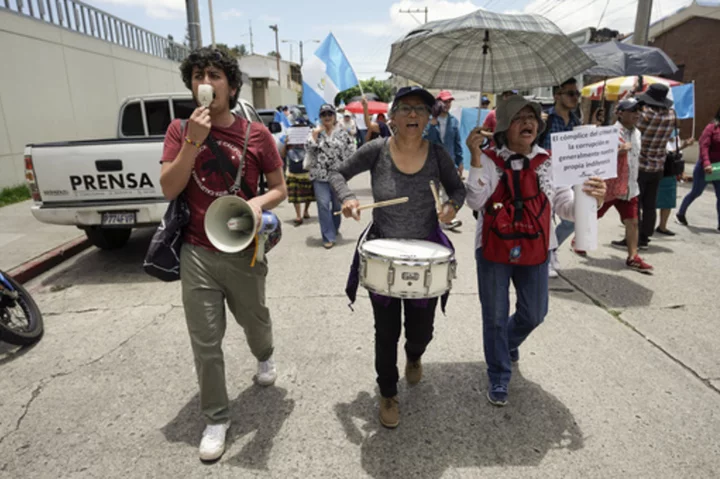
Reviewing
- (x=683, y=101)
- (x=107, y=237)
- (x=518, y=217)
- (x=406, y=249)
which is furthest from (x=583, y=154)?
(x=683, y=101)

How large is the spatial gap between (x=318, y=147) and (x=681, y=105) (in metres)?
7.65

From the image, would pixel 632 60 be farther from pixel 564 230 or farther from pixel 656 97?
pixel 564 230

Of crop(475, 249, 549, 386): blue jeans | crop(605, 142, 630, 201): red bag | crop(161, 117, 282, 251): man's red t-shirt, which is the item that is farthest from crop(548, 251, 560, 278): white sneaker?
crop(161, 117, 282, 251): man's red t-shirt

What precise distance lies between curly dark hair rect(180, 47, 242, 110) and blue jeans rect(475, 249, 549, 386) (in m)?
1.78

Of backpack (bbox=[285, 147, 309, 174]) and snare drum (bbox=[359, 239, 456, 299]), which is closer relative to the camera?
snare drum (bbox=[359, 239, 456, 299])

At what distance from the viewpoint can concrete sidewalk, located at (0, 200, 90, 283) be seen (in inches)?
223

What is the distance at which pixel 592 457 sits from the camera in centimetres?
253

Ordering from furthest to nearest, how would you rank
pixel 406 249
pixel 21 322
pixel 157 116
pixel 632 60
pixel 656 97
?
1. pixel 157 116
2. pixel 632 60
3. pixel 656 97
4. pixel 21 322
5. pixel 406 249

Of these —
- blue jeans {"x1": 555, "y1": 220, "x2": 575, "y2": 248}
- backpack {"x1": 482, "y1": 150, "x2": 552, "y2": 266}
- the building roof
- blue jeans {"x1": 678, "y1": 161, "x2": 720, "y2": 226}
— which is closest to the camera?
backpack {"x1": 482, "y1": 150, "x2": 552, "y2": 266}

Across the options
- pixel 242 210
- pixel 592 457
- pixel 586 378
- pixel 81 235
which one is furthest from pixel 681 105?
pixel 81 235

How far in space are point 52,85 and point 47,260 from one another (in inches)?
295

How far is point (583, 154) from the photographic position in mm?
2705

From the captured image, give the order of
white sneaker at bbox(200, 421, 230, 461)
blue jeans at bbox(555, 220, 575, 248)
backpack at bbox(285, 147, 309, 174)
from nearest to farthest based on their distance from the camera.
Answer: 1. white sneaker at bbox(200, 421, 230, 461)
2. blue jeans at bbox(555, 220, 575, 248)
3. backpack at bbox(285, 147, 309, 174)

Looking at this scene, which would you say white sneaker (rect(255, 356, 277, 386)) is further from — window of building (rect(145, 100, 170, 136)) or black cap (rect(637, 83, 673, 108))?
window of building (rect(145, 100, 170, 136))
